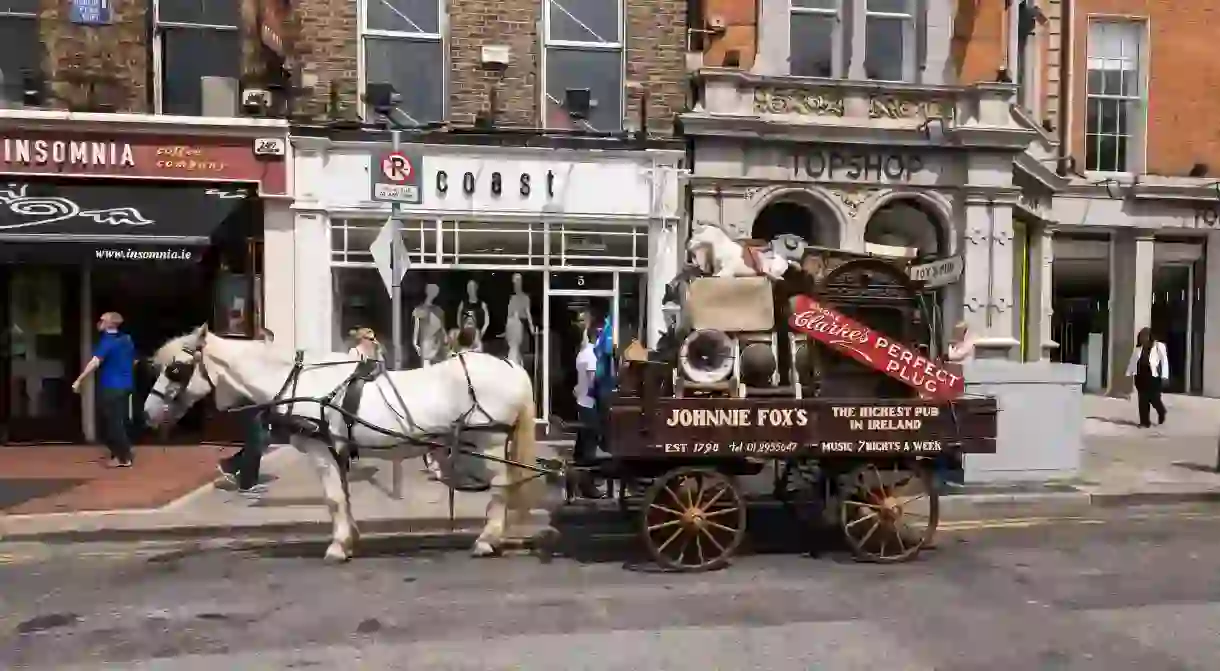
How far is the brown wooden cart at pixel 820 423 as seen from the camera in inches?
269

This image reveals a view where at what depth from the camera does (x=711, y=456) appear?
686cm

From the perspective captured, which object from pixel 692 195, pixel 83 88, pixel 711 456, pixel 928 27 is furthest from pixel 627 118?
pixel 711 456

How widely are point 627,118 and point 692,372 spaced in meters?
8.04

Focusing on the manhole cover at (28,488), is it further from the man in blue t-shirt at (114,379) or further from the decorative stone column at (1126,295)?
the decorative stone column at (1126,295)

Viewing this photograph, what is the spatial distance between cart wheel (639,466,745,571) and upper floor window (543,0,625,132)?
27.1 ft

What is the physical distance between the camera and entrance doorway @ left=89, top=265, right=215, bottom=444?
44.3ft

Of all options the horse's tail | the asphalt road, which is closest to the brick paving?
the asphalt road

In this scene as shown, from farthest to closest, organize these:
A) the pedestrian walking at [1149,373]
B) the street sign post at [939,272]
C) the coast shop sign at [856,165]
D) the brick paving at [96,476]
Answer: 1. the pedestrian walking at [1149,373]
2. the coast shop sign at [856,165]
3. the brick paving at [96,476]
4. the street sign post at [939,272]

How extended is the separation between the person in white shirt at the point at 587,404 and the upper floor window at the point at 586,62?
115 inches

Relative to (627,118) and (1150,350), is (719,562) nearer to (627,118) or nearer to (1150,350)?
(627,118)

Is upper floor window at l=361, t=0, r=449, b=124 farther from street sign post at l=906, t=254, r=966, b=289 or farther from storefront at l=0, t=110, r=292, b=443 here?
street sign post at l=906, t=254, r=966, b=289

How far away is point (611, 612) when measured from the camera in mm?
6062

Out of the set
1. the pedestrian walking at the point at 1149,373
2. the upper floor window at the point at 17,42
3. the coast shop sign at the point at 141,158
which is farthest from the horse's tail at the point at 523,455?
the pedestrian walking at the point at 1149,373

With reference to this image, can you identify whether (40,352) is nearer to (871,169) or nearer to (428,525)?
(428,525)
